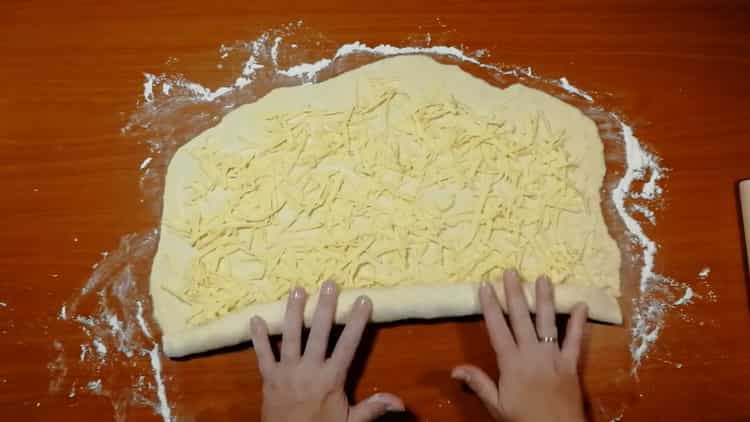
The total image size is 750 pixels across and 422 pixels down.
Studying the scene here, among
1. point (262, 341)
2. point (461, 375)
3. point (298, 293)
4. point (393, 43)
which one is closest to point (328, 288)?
point (298, 293)

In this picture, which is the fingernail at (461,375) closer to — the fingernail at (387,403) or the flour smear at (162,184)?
the fingernail at (387,403)

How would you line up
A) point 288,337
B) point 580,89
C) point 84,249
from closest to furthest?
point 288,337 → point 84,249 → point 580,89

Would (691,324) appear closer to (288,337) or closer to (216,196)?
(288,337)

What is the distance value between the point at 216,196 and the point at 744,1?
135 centimetres

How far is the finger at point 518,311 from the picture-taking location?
1.02 m

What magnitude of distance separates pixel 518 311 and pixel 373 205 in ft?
1.16

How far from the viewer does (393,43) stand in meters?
1.23

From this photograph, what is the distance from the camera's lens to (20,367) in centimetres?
106

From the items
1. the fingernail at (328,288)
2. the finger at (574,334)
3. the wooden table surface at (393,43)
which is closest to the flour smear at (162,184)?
the wooden table surface at (393,43)

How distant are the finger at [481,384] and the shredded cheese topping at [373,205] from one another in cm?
18

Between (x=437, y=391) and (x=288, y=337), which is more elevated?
(x=288, y=337)

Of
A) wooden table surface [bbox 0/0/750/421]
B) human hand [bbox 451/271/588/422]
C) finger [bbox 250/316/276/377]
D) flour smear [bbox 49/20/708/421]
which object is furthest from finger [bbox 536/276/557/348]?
finger [bbox 250/316/276/377]

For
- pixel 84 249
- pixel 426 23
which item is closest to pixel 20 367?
pixel 84 249

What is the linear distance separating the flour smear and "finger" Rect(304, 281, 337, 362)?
12.6 inches
